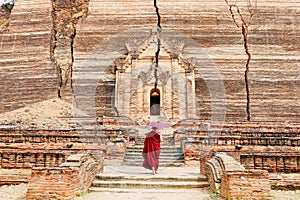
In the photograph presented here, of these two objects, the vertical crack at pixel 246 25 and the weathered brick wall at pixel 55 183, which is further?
the vertical crack at pixel 246 25

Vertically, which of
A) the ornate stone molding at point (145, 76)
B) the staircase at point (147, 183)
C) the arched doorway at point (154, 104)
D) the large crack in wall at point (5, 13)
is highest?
the large crack in wall at point (5, 13)

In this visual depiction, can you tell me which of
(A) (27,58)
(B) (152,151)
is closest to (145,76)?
(A) (27,58)

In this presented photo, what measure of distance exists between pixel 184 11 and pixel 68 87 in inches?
353

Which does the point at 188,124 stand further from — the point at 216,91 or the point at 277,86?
the point at 277,86

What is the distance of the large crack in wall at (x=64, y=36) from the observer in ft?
71.9

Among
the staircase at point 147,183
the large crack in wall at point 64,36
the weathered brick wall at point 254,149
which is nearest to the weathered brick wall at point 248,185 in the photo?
the staircase at point 147,183

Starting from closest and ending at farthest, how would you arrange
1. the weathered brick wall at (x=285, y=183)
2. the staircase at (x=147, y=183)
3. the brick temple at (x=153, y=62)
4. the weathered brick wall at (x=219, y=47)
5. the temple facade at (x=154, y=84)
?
the staircase at (x=147, y=183), the weathered brick wall at (x=285, y=183), the temple facade at (x=154, y=84), the brick temple at (x=153, y=62), the weathered brick wall at (x=219, y=47)

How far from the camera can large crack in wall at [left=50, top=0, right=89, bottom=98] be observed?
2192 centimetres

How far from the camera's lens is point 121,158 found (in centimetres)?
1001

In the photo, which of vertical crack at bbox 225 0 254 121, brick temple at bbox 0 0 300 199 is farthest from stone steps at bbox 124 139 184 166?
vertical crack at bbox 225 0 254 121

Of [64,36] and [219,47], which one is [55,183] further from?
[64,36]

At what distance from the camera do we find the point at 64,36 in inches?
926

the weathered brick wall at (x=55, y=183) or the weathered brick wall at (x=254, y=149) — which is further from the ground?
the weathered brick wall at (x=254, y=149)

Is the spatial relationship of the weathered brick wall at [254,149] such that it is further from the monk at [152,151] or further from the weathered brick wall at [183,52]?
the weathered brick wall at [183,52]
